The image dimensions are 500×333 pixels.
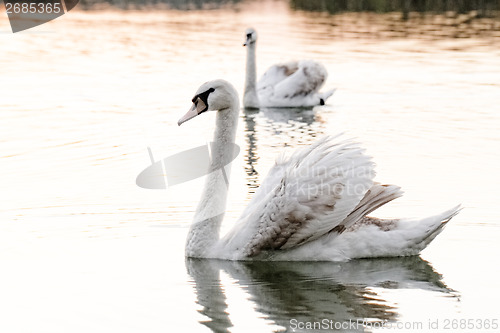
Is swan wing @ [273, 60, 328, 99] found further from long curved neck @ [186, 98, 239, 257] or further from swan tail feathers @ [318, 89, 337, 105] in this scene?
long curved neck @ [186, 98, 239, 257]

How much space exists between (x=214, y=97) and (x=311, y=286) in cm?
197

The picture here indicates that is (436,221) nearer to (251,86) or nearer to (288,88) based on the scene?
(251,86)

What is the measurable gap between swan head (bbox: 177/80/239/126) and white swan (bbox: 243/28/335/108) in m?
9.55

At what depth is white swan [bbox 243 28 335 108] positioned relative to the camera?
758 inches

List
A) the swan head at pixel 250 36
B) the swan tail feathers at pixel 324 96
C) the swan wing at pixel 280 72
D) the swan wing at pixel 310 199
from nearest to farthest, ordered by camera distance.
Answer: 1. the swan wing at pixel 310 199
2. the swan tail feathers at pixel 324 96
3. the swan head at pixel 250 36
4. the swan wing at pixel 280 72

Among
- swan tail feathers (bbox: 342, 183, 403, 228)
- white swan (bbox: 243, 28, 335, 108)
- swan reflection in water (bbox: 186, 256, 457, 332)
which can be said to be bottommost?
white swan (bbox: 243, 28, 335, 108)

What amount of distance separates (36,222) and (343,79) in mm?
12608

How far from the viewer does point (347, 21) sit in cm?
3503

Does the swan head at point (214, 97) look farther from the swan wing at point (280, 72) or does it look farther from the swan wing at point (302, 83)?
the swan wing at point (280, 72)

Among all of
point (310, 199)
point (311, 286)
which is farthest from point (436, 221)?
point (311, 286)

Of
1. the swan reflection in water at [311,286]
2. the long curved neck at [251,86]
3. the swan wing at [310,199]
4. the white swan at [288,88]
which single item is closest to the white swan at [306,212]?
the swan wing at [310,199]

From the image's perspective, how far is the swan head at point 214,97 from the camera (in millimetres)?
9391

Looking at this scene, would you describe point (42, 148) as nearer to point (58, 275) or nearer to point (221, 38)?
point (58, 275)

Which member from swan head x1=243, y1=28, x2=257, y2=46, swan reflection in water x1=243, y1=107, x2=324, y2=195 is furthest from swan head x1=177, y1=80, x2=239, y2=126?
swan head x1=243, y1=28, x2=257, y2=46
